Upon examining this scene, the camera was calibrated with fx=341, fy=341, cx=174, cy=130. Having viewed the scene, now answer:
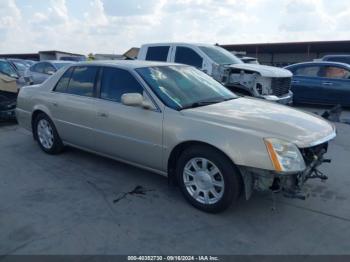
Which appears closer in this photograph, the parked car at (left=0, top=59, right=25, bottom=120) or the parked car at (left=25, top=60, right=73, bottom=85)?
the parked car at (left=0, top=59, right=25, bottom=120)

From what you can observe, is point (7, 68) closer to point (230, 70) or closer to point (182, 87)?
point (230, 70)

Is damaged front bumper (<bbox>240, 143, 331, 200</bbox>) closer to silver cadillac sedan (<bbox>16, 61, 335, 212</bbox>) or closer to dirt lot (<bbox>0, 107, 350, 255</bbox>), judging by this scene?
silver cadillac sedan (<bbox>16, 61, 335, 212</bbox>)

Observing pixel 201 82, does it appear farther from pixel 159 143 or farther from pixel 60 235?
pixel 60 235

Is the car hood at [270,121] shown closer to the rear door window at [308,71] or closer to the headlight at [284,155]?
the headlight at [284,155]

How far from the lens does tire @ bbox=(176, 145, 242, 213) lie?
3482 mm

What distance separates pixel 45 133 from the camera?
575 cm

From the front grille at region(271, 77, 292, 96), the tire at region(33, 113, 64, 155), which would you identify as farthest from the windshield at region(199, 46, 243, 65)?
the tire at region(33, 113, 64, 155)

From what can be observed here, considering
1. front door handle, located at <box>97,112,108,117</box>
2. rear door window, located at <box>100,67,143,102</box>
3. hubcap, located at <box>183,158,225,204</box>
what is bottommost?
hubcap, located at <box>183,158,225,204</box>

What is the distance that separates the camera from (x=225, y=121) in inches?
142

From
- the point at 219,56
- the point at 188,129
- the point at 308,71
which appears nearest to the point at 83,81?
the point at 188,129

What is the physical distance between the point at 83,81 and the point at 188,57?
15.1ft

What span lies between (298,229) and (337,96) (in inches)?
311

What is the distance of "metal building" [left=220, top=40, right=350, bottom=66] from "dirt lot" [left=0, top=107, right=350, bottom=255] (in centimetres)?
2570

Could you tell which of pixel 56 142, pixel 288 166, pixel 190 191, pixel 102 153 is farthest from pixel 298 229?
pixel 56 142
